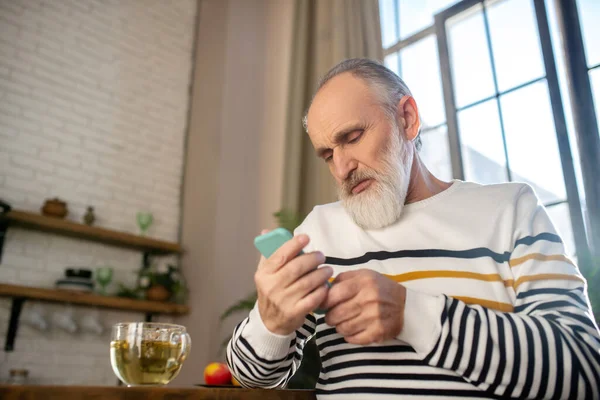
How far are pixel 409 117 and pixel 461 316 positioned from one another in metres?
0.57

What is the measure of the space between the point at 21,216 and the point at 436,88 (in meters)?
2.60

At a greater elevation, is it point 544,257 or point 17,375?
point 544,257

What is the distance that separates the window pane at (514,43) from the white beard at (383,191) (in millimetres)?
1964

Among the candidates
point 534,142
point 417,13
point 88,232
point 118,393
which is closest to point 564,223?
point 534,142

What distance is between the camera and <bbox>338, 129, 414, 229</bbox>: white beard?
0.94 meters

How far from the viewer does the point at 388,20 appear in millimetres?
3537

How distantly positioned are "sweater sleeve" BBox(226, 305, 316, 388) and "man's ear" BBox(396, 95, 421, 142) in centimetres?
51

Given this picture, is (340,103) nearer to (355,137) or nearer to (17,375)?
(355,137)

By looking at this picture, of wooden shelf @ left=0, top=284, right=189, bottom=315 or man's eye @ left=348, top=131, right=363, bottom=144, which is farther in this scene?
wooden shelf @ left=0, top=284, right=189, bottom=315

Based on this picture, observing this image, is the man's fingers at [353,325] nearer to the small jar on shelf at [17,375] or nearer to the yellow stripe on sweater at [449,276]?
the yellow stripe on sweater at [449,276]

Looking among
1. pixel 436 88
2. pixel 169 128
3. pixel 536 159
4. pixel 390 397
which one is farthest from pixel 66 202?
pixel 390 397

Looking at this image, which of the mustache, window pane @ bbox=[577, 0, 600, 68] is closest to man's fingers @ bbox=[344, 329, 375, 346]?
the mustache

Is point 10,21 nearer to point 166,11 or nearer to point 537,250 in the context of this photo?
point 166,11

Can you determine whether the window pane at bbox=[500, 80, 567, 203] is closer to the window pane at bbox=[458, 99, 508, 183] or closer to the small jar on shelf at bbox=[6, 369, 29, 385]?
the window pane at bbox=[458, 99, 508, 183]
